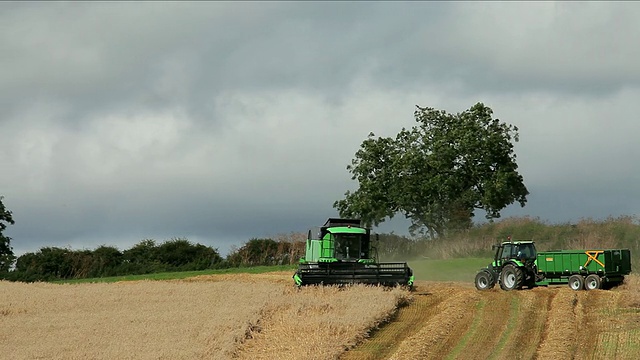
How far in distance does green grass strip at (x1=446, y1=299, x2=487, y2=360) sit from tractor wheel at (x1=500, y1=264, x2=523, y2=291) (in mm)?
6690

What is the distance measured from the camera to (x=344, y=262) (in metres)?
38.8

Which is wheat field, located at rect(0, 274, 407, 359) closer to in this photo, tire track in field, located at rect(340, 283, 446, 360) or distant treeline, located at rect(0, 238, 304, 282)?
tire track in field, located at rect(340, 283, 446, 360)

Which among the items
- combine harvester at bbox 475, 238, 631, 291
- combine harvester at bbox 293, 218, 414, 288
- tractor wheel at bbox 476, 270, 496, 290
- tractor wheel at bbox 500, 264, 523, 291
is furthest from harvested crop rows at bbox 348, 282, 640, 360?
tractor wheel at bbox 476, 270, 496, 290

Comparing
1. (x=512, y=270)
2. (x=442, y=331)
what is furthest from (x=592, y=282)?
(x=442, y=331)

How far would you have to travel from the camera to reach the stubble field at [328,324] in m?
21.4

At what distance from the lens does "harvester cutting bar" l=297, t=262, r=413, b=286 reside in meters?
35.9

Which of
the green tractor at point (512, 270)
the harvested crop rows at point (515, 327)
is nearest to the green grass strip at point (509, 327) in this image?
the harvested crop rows at point (515, 327)

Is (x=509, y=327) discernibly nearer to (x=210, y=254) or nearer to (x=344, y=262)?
(x=344, y=262)

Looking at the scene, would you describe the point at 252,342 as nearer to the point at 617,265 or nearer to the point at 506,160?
the point at 617,265

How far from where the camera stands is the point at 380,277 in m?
36.2

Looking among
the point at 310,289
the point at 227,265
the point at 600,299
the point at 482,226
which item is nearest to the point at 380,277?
the point at 310,289

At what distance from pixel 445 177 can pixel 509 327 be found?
42.1 metres

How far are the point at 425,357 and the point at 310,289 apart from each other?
551 inches

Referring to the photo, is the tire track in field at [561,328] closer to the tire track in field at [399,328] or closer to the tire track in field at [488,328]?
the tire track in field at [488,328]
